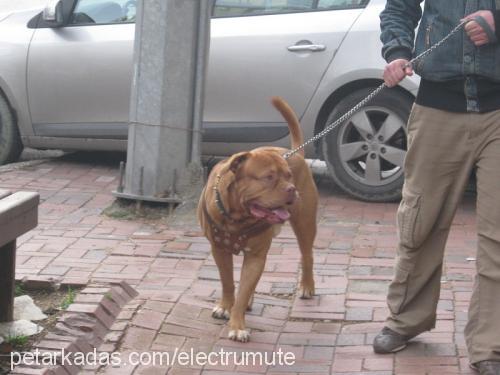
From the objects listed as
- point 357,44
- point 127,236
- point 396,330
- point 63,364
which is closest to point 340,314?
point 396,330

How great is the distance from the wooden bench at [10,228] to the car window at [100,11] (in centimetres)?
396

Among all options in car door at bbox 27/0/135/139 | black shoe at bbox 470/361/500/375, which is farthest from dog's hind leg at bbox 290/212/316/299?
car door at bbox 27/0/135/139

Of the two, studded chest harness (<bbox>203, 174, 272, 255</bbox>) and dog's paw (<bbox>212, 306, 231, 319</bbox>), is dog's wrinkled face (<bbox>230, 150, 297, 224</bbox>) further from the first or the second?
dog's paw (<bbox>212, 306, 231, 319</bbox>)

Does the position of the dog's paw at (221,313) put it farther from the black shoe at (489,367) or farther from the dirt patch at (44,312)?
the black shoe at (489,367)

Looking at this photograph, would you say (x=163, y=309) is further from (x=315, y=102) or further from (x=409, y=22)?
(x=315, y=102)

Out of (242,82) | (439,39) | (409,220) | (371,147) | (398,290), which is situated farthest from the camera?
(242,82)

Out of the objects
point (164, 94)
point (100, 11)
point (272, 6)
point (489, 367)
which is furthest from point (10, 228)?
point (100, 11)

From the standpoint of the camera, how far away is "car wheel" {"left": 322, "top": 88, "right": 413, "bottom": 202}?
7648 mm

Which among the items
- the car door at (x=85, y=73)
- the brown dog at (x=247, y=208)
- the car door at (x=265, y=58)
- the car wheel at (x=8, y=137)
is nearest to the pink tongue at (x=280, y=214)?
the brown dog at (x=247, y=208)

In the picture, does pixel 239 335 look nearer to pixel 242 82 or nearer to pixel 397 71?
pixel 397 71

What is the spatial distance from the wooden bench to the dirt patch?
0.59 feet

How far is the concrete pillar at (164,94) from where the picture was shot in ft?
24.3

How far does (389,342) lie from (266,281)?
4.28 feet

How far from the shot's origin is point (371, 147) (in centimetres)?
769
